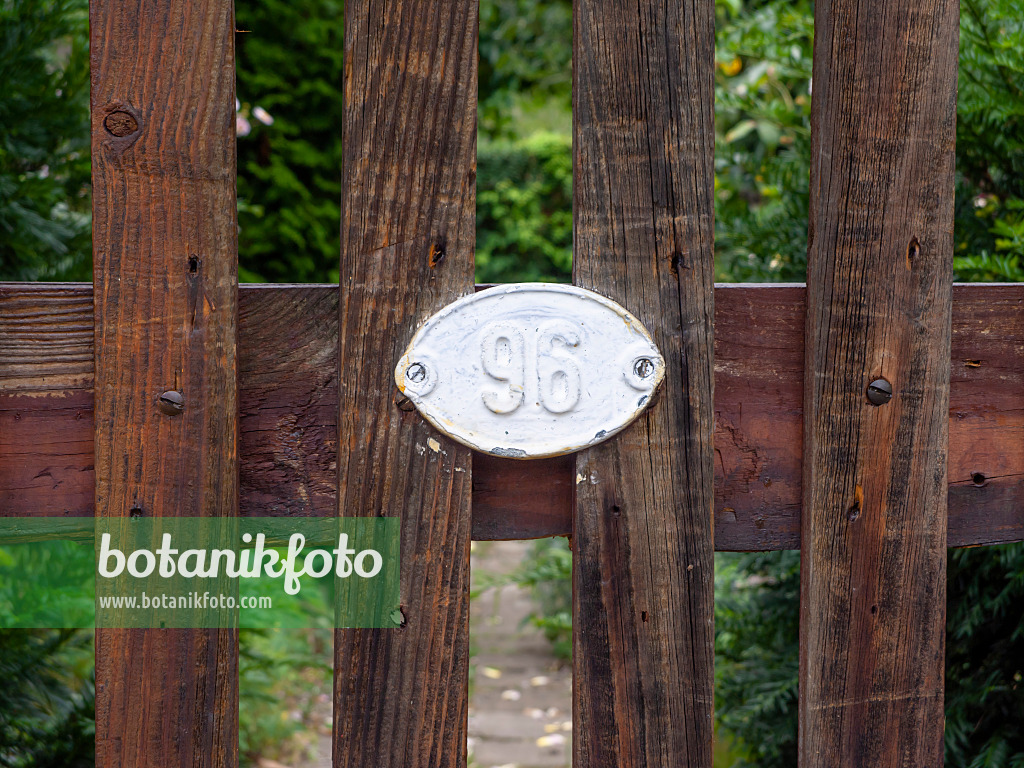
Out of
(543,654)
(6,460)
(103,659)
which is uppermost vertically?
(6,460)

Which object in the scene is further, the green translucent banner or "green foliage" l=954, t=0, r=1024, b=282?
"green foliage" l=954, t=0, r=1024, b=282

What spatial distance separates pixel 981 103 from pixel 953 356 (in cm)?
75

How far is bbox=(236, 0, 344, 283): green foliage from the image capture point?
12.2 feet

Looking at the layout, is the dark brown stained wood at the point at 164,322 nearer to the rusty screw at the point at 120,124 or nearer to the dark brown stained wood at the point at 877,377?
the rusty screw at the point at 120,124

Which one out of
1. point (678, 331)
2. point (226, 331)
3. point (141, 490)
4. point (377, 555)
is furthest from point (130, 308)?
point (678, 331)

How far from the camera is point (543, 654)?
4.26 m

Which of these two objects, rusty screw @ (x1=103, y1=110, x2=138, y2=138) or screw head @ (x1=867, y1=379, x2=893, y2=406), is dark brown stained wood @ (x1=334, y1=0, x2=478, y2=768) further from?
screw head @ (x1=867, y1=379, x2=893, y2=406)

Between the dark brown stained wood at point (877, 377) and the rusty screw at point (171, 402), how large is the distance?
0.82 m

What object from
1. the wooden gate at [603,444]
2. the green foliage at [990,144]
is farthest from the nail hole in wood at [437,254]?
the green foliage at [990,144]

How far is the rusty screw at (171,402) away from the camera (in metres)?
1.00

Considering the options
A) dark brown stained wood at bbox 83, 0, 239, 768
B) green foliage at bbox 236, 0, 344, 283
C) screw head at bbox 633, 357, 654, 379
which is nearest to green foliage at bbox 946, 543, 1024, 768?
screw head at bbox 633, 357, 654, 379

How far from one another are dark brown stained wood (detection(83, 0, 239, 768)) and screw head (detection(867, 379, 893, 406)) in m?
0.83

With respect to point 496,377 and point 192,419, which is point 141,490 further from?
point 496,377

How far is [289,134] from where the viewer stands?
152 inches
